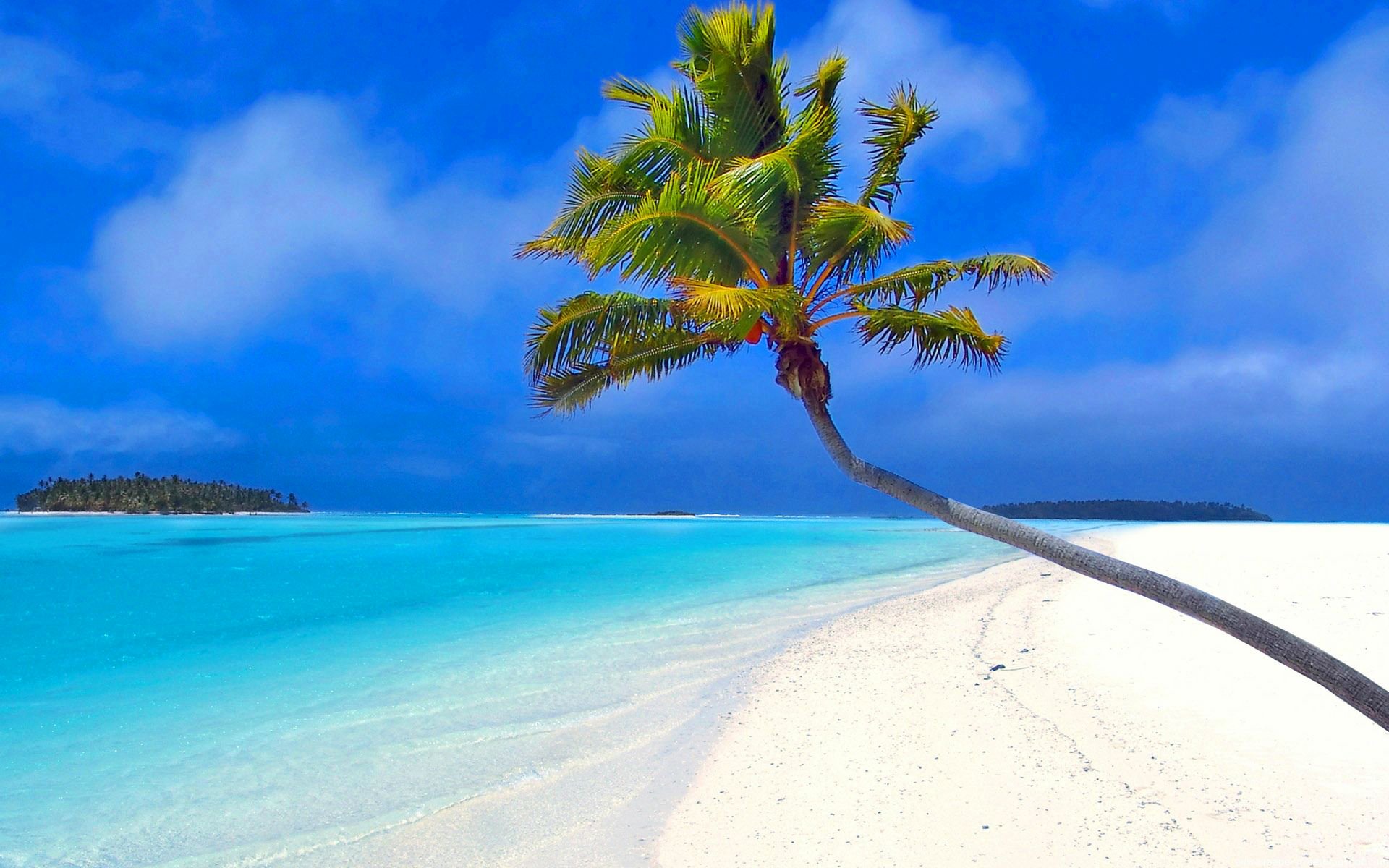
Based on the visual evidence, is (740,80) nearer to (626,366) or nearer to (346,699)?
(626,366)

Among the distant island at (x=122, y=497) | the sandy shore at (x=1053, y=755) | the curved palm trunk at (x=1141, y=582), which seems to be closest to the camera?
the curved palm trunk at (x=1141, y=582)

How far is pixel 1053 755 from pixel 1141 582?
2.13 metres

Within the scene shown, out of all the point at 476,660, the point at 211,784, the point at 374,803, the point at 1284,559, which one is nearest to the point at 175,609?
the point at 476,660

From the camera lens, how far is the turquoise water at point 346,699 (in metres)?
4.53

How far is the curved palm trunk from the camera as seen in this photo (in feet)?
9.81

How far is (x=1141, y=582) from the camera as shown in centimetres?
344

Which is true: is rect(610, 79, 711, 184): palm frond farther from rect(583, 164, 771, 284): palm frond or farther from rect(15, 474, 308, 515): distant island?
rect(15, 474, 308, 515): distant island

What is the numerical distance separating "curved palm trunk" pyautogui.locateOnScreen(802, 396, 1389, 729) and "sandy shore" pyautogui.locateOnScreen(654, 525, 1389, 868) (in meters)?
1.11

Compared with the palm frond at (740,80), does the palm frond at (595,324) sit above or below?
below

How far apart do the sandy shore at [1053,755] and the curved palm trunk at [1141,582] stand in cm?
111

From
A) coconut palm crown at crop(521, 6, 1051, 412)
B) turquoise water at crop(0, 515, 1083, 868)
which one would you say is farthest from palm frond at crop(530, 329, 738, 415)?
turquoise water at crop(0, 515, 1083, 868)

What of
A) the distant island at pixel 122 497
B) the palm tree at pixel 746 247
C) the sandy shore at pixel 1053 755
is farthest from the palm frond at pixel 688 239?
the distant island at pixel 122 497

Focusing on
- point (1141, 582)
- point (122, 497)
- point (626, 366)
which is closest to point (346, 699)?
point (626, 366)

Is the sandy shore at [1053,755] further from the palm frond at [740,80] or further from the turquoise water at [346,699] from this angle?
the palm frond at [740,80]
